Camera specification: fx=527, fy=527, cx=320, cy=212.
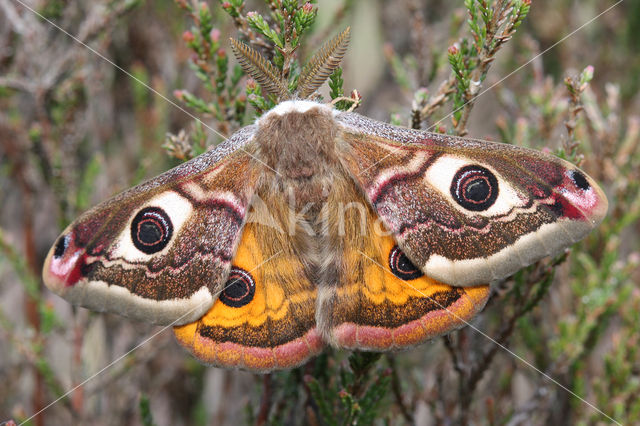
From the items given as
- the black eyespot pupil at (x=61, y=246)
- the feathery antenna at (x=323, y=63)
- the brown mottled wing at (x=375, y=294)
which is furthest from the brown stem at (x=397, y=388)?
the black eyespot pupil at (x=61, y=246)

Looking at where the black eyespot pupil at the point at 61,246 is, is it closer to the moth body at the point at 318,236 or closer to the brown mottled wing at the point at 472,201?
the moth body at the point at 318,236

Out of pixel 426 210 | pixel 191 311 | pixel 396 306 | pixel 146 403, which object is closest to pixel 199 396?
pixel 146 403

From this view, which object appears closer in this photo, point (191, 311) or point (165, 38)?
point (191, 311)

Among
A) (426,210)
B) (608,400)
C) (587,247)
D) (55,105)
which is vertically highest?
(587,247)

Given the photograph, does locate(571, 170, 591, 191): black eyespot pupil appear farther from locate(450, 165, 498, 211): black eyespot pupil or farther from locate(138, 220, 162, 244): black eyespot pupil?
locate(138, 220, 162, 244): black eyespot pupil

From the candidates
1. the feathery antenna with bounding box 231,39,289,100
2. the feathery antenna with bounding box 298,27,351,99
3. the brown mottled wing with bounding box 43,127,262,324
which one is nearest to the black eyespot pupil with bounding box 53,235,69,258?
the brown mottled wing with bounding box 43,127,262,324

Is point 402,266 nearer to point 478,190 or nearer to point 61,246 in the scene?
point 478,190

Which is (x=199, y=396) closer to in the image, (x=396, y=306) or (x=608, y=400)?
(x=396, y=306)
